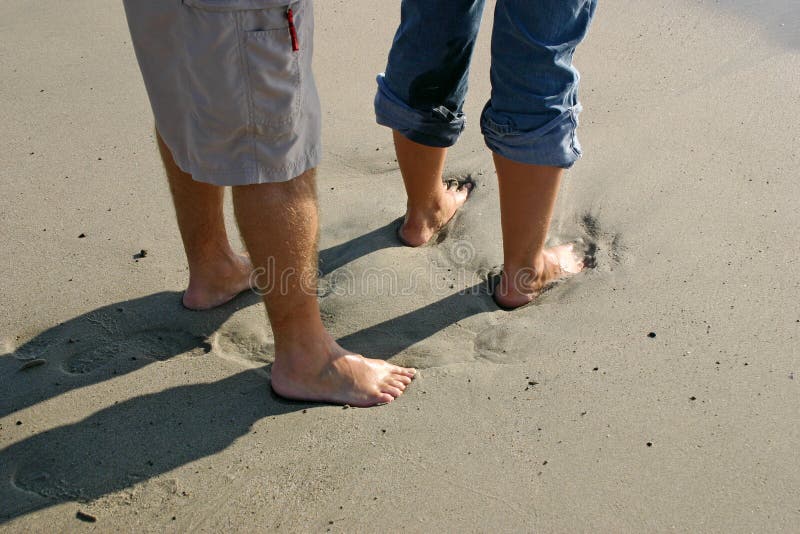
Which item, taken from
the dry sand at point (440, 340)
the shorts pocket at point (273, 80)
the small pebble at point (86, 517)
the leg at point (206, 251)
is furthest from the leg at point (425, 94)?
the small pebble at point (86, 517)

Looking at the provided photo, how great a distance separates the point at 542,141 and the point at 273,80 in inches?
28.4

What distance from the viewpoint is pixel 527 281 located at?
214 cm

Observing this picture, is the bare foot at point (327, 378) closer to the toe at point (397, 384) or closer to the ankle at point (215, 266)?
the toe at point (397, 384)

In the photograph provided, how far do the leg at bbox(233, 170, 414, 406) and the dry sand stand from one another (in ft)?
0.20

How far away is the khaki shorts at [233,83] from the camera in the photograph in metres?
1.43

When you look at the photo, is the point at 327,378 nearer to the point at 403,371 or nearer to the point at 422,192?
the point at 403,371

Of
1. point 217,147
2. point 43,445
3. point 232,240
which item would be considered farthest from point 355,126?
point 43,445

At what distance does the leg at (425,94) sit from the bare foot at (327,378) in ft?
1.88

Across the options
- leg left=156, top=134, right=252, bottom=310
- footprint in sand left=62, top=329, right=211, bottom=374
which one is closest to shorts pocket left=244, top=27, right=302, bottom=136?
leg left=156, top=134, right=252, bottom=310

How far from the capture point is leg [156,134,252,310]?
6.47 feet

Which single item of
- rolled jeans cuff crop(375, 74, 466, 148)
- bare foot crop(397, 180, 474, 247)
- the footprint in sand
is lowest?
the footprint in sand

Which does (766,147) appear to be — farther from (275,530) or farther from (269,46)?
(275,530)

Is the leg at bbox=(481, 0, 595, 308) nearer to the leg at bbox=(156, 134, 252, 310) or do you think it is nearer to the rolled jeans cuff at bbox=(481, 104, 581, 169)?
the rolled jeans cuff at bbox=(481, 104, 581, 169)

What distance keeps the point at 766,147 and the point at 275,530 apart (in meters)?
1.97
